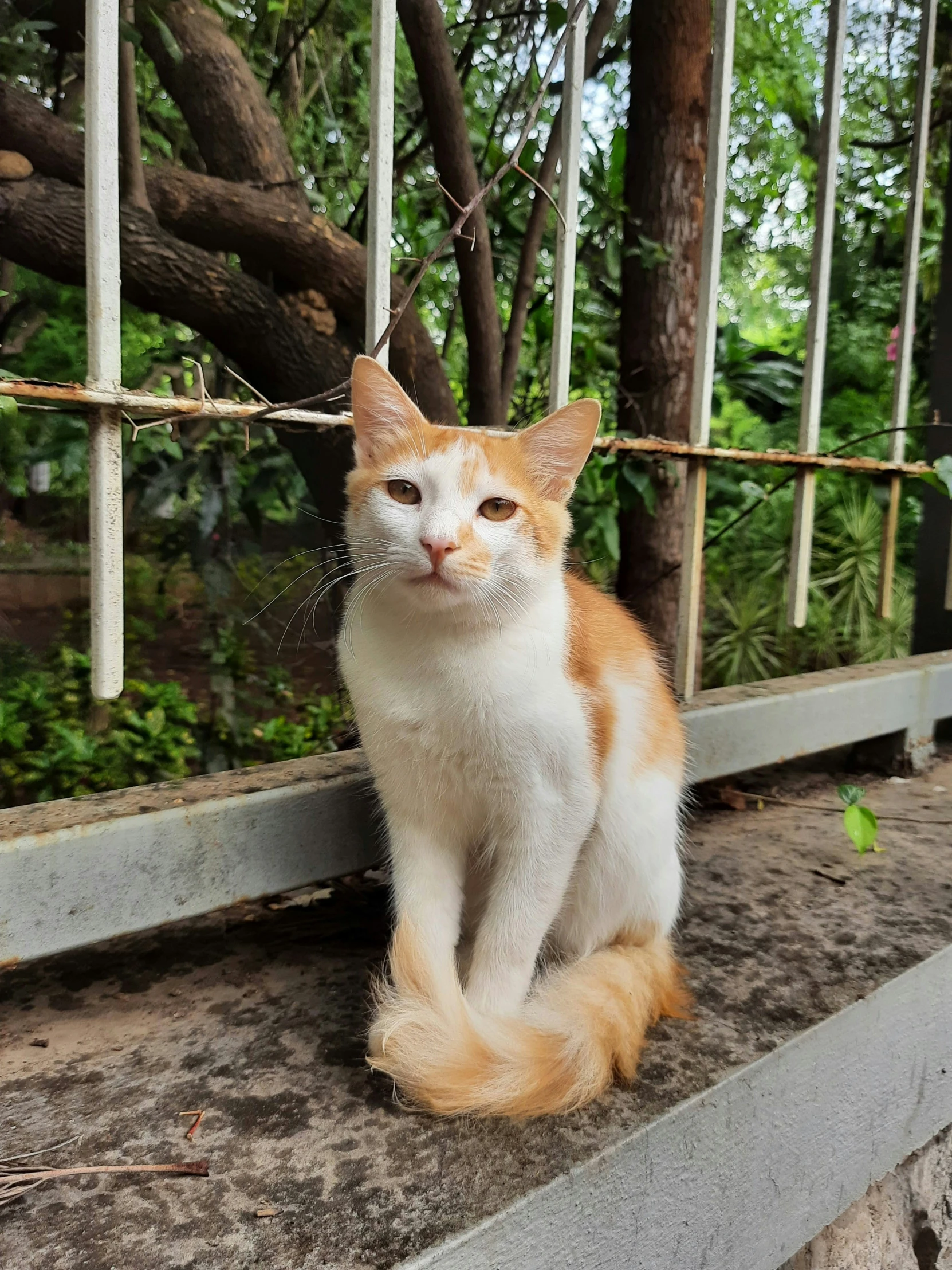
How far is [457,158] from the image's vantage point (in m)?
2.35

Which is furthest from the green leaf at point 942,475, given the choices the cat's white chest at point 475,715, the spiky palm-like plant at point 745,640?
the spiky palm-like plant at point 745,640

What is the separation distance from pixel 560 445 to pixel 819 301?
4.22 feet

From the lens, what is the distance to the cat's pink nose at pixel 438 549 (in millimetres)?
1162

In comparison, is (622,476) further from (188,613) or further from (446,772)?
(188,613)

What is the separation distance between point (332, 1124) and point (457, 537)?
75 centimetres

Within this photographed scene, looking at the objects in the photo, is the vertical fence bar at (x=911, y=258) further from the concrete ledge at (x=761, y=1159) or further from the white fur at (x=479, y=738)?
the white fur at (x=479, y=738)

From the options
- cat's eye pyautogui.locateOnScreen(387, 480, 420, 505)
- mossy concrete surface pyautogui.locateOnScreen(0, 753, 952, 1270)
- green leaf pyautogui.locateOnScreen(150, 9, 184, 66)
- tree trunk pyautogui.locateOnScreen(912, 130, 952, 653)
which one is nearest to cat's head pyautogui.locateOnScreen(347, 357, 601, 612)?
cat's eye pyautogui.locateOnScreen(387, 480, 420, 505)

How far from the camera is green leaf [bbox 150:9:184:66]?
214 cm

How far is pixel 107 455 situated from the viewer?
1.30m

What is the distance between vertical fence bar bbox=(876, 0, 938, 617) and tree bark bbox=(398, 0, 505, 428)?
115 centimetres

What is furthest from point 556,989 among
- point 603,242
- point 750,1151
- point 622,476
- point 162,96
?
point 162,96

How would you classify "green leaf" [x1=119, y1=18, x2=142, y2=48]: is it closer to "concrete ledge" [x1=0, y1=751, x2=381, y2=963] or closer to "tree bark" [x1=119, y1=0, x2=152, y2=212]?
"tree bark" [x1=119, y1=0, x2=152, y2=212]

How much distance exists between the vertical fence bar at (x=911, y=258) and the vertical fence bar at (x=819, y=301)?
398mm

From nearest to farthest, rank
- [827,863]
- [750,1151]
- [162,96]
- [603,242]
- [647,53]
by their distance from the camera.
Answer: [750,1151] → [827,863] → [647,53] → [603,242] → [162,96]
